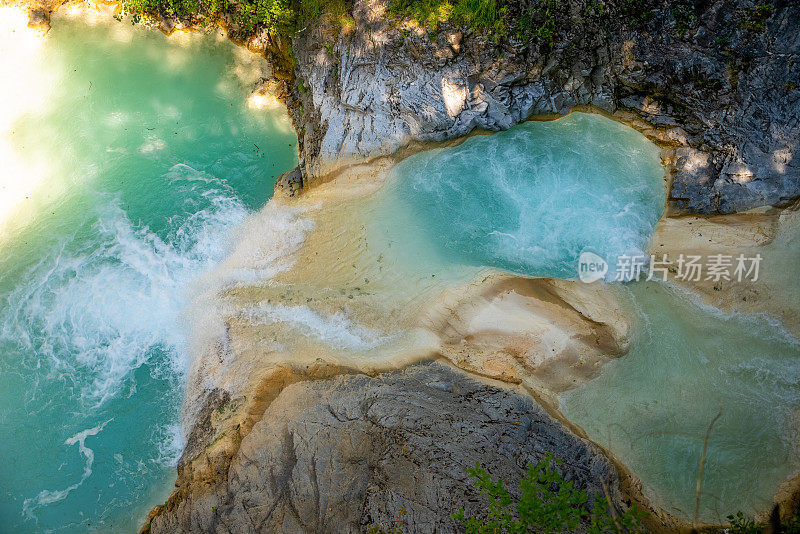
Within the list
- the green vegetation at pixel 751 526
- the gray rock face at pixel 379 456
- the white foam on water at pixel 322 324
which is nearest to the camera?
the green vegetation at pixel 751 526

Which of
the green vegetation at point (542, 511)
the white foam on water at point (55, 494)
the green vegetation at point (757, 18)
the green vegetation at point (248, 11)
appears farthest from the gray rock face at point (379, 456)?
the green vegetation at point (248, 11)

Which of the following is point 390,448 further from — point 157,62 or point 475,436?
point 157,62

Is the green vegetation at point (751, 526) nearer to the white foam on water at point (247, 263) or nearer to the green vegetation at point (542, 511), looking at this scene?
the green vegetation at point (542, 511)

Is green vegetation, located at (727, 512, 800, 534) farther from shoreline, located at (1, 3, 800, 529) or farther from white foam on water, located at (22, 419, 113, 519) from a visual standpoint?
white foam on water, located at (22, 419, 113, 519)

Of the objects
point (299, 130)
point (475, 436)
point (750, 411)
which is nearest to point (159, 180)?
point (299, 130)

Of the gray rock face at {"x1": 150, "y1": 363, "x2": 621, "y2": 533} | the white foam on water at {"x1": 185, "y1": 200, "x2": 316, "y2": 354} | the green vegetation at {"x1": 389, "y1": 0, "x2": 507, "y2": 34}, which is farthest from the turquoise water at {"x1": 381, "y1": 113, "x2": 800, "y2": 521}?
the green vegetation at {"x1": 389, "y1": 0, "x2": 507, "y2": 34}

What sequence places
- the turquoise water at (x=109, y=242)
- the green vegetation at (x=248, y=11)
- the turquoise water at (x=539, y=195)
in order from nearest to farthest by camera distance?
1. the turquoise water at (x=109, y=242)
2. the turquoise water at (x=539, y=195)
3. the green vegetation at (x=248, y=11)
